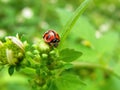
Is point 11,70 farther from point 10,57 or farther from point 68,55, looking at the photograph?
point 68,55

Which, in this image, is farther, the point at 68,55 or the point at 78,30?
the point at 78,30

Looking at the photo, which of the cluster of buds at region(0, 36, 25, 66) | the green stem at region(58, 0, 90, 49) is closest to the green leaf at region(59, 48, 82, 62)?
the green stem at region(58, 0, 90, 49)

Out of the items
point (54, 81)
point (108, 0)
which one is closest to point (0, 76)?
point (108, 0)

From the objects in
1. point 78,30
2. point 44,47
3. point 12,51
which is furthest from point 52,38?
point 78,30

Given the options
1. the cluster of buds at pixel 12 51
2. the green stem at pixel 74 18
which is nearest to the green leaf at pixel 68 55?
the green stem at pixel 74 18

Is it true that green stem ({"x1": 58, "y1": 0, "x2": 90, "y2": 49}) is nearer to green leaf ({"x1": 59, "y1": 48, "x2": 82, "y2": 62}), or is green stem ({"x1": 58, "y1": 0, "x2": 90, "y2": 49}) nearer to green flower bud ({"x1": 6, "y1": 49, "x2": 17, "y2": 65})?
green leaf ({"x1": 59, "y1": 48, "x2": 82, "y2": 62})

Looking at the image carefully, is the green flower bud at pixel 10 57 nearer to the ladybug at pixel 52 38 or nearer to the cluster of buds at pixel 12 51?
the cluster of buds at pixel 12 51

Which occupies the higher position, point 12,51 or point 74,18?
point 74,18
